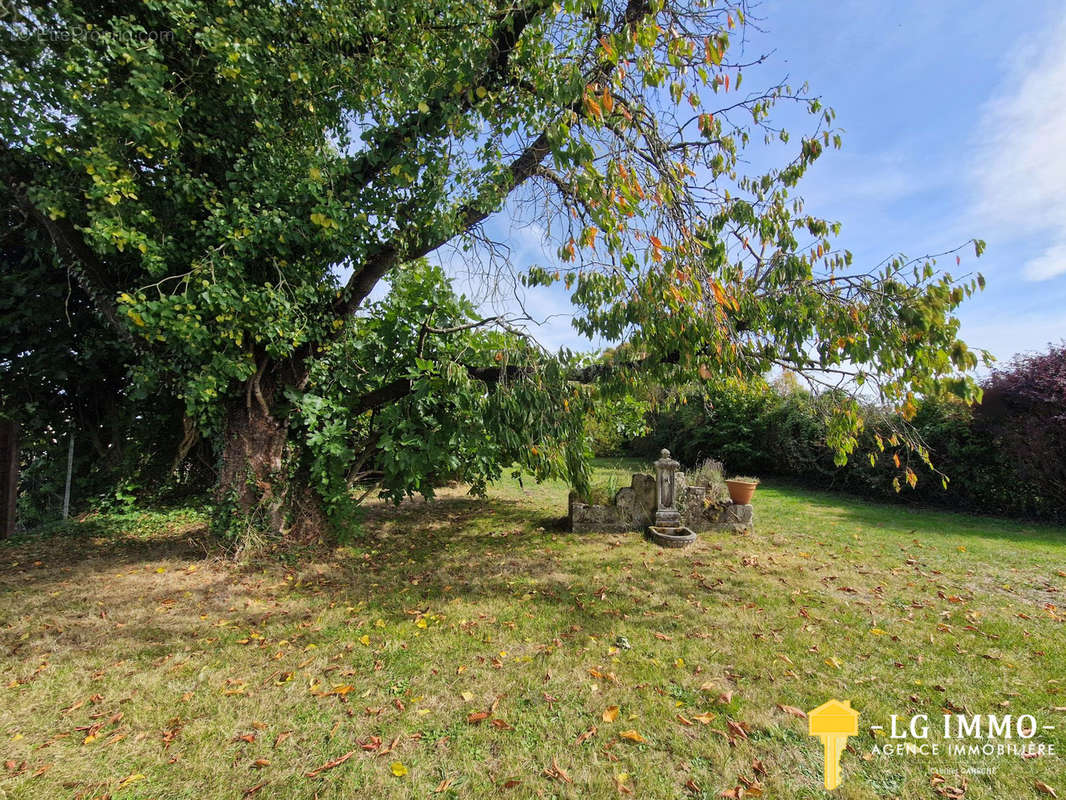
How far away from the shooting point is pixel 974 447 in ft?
29.5

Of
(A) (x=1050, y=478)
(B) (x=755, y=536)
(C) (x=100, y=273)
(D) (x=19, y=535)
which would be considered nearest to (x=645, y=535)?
(B) (x=755, y=536)

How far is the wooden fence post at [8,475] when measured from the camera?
18.6ft

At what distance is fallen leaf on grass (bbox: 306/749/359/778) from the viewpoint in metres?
2.15

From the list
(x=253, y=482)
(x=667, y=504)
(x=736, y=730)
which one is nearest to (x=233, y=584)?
(x=253, y=482)

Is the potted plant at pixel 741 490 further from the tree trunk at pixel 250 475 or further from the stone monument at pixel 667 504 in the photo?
the tree trunk at pixel 250 475

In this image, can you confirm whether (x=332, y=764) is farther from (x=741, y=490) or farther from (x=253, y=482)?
(x=741, y=490)

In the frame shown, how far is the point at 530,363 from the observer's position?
15.9 ft

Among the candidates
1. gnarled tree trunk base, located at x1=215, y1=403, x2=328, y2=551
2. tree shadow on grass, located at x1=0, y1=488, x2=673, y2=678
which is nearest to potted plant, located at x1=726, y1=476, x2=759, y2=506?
tree shadow on grass, located at x1=0, y1=488, x2=673, y2=678

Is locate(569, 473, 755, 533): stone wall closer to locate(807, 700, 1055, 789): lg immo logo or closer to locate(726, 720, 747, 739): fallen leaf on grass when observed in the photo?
locate(807, 700, 1055, 789): lg immo logo

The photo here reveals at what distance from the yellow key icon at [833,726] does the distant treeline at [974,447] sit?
2933 millimetres

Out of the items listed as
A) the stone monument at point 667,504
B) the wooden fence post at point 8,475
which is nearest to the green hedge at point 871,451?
the stone monument at point 667,504

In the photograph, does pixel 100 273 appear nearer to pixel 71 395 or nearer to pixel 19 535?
pixel 71 395

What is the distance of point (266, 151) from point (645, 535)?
631 centimetres

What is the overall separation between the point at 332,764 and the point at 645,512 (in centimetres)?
531
